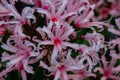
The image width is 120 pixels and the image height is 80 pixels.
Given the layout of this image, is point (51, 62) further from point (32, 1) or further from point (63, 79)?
point (32, 1)

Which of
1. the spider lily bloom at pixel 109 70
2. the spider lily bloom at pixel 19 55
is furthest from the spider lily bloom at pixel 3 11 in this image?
the spider lily bloom at pixel 109 70

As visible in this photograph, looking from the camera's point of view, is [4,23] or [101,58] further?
[101,58]

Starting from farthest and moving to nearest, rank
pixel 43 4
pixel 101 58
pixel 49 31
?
pixel 101 58 → pixel 43 4 → pixel 49 31

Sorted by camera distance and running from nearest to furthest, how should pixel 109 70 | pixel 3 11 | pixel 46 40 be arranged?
pixel 46 40
pixel 3 11
pixel 109 70

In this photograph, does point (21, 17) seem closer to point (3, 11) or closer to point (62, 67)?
point (3, 11)

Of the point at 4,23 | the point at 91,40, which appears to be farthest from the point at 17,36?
the point at 91,40

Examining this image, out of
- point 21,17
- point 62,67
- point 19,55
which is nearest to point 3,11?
point 21,17
